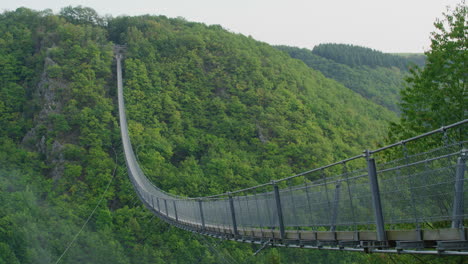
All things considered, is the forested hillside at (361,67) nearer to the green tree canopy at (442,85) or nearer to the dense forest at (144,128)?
the dense forest at (144,128)

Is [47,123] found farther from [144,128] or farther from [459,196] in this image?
[459,196]

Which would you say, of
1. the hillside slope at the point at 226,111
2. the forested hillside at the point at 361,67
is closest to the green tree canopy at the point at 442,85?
the hillside slope at the point at 226,111

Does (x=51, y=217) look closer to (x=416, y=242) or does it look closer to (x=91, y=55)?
(x=91, y=55)

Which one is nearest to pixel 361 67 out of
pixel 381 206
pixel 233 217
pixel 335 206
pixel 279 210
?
pixel 233 217

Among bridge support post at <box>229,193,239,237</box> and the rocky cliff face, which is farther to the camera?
A: the rocky cliff face

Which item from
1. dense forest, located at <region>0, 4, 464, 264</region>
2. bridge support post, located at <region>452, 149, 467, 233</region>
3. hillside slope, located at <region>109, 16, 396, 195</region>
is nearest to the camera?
bridge support post, located at <region>452, 149, 467, 233</region>

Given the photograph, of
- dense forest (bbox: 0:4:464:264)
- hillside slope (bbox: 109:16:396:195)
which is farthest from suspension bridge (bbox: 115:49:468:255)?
hillside slope (bbox: 109:16:396:195)

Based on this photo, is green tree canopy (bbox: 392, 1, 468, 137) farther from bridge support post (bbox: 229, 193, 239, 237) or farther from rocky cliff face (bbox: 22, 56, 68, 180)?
rocky cliff face (bbox: 22, 56, 68, 180)

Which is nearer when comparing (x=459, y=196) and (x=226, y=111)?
(x=459, y=196)
